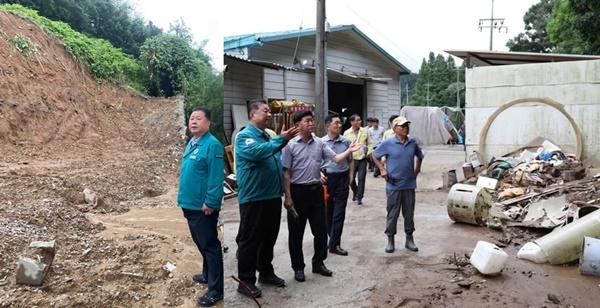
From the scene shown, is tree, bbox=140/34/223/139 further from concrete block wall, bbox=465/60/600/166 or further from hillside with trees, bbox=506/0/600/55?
hillside with trees, bbox=506/0/600/55

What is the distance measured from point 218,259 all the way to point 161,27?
3.12 ft

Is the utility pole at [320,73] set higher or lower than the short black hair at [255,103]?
higher

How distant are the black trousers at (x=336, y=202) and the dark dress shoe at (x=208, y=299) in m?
2.39

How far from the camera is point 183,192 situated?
185 cm

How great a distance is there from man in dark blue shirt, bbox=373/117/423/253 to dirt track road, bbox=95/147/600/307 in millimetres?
299

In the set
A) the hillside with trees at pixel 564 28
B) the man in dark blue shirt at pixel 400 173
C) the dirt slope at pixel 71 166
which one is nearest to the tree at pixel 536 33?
the hillside with trees at pixel 564 28

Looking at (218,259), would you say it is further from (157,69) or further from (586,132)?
(586,132)

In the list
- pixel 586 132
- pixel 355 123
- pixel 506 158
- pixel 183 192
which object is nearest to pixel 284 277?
pixel 183 192

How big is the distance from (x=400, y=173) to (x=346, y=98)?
736 cm

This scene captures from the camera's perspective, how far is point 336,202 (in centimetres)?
423

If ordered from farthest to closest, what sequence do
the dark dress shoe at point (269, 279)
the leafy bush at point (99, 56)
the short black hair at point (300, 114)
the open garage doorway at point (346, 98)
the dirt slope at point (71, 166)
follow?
1. the open garage doorway at point (346, 98)
2. the dark dress shoe at point (269, 279)
3. the short black hair at point (300, 114)
4. the leafy bush at point (99, 56)
5. the dirt slope at point (71, 166)

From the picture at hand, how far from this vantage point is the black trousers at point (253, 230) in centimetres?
263

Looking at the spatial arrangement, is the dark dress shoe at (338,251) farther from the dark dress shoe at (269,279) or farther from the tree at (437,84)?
the tree at (437,84)

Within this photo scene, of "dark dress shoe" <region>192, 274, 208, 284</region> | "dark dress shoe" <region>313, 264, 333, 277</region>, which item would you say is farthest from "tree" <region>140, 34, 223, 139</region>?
"dark dress shoe" <region>313, 264, 333, 277</region>
